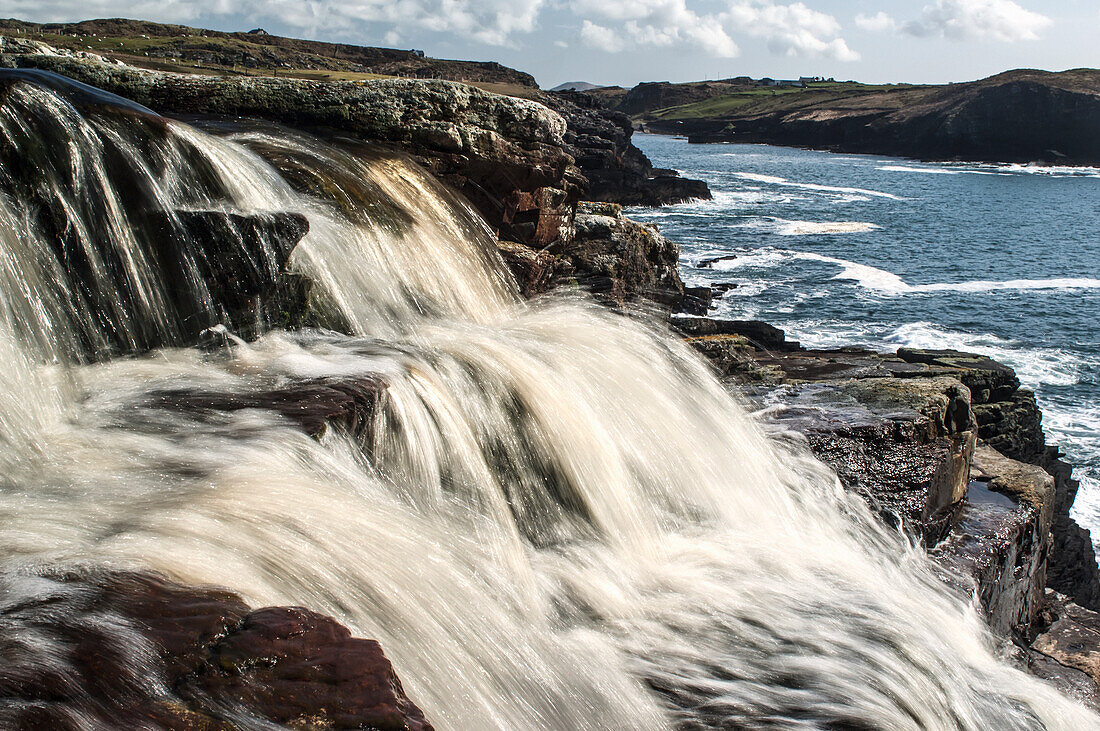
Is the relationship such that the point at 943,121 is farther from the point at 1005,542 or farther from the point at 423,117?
the point at 1005,542

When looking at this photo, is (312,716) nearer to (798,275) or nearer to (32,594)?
(32,594)

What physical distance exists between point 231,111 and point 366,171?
9.63ft

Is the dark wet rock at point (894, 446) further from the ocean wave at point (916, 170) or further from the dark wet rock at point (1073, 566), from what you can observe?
the ocean wave at point (916, 170)

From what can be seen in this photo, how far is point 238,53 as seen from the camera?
186 ft

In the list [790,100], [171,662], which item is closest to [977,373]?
[171,662]

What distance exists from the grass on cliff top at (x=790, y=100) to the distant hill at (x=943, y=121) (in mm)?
444

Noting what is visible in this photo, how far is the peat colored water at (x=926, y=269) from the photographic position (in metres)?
26.8

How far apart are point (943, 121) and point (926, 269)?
327 feet

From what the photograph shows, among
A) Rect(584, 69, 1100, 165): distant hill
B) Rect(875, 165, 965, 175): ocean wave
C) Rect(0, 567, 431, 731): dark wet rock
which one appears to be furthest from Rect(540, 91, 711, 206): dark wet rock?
Rect(0, 567, 431, 731): dark wet rock

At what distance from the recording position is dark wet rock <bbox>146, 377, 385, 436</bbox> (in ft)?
18.3

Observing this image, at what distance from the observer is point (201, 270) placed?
721cm

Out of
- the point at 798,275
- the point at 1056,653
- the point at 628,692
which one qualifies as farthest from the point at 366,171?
the point at 798,275

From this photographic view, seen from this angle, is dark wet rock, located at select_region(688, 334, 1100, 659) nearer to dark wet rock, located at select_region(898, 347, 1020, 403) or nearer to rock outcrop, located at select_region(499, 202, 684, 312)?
rock outcrop, located at select_region(499, 202, 684, 312)

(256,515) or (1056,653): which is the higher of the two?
(256,515)
